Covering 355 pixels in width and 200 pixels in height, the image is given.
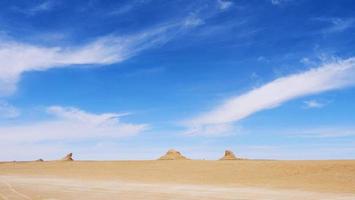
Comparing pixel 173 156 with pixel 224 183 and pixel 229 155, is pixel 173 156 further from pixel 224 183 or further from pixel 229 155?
pixel 224 183

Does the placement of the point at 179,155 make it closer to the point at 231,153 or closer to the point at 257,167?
the point at 231,153

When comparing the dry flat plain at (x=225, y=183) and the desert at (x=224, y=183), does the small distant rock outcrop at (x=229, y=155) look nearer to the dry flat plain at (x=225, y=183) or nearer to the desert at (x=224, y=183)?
the desert at (x=224, y=183)

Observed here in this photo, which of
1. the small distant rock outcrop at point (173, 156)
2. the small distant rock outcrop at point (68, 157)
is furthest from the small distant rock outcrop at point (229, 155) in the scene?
the small distant rock outcrop at point (68, 157)

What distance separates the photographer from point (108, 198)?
21172mm

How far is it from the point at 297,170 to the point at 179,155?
122 feet

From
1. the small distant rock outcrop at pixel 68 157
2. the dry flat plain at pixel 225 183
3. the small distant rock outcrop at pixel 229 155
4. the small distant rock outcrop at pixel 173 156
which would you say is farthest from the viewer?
the small distant rock outcrop at pixel 68 157

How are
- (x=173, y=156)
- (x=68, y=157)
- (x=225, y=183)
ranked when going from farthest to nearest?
(x=68, y=157) → (x=173, y=156) → (x=225, y=183)

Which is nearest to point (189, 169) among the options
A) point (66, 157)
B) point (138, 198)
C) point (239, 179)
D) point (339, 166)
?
point (239, 179)

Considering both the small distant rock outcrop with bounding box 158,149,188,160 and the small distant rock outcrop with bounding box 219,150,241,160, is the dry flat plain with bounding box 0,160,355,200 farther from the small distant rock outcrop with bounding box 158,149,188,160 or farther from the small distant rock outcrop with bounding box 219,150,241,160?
the small distant rock outcrop with bounding box 158,149,188,160

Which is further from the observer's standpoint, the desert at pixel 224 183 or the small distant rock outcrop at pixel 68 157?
the small distant rock outcrop at pixel 68 157

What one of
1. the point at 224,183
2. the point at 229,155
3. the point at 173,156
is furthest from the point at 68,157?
the point at 224,183

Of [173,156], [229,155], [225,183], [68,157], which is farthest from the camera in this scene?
[68,157]

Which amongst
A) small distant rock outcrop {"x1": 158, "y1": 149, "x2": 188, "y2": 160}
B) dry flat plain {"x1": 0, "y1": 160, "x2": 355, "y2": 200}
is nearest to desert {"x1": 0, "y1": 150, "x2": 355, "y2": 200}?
dry flat plain {"x1": 0, "y1": 160, "x2": 355, "y2": 200}

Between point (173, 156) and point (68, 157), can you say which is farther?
point (68, 157)
